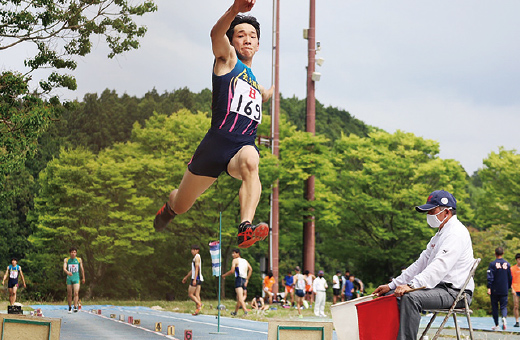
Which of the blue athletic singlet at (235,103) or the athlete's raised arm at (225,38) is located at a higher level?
the athlete's raised arm at (225,38)

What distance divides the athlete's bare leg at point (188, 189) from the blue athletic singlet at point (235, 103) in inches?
21.7

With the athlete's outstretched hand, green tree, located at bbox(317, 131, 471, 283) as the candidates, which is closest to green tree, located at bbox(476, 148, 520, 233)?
green tree, located at bbox(317, 131, 471, 283)

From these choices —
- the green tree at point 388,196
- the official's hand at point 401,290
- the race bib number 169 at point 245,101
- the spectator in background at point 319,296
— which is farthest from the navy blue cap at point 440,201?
the green tree at point 388,196

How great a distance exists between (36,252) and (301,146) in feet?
57.0

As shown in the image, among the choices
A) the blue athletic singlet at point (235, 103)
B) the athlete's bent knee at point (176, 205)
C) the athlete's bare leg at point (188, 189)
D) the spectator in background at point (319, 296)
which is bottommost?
the spectator in background at point (319, 296)

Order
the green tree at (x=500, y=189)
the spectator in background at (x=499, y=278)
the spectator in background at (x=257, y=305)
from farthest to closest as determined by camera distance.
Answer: the green tree at (x=500, y=189) < the spectator in background at (x=257, y=305) < the spectator in background at (x=499, y=278)

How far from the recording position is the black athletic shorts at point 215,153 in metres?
6.06

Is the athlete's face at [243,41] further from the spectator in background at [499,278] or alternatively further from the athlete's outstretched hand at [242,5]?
the spectator in background at [499,278]

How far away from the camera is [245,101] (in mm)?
6160

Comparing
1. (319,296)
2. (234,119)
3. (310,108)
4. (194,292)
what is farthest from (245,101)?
(310,108)

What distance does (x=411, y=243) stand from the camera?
36.4 m

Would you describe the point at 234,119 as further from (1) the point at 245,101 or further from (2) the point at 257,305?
(2) the point at 257,305

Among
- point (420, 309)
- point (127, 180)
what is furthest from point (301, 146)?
point (420, 309)

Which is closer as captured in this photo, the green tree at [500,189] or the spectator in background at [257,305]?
the spectator in background at [257,305]
